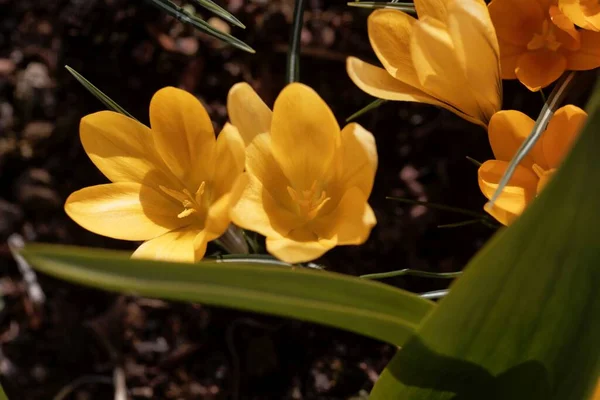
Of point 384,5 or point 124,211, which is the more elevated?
point 384,5

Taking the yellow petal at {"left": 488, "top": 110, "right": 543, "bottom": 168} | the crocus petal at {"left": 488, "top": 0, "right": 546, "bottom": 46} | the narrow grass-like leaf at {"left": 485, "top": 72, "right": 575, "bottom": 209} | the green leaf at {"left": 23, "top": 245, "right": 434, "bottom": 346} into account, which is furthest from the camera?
the crocus petal at {"left": 488, "top": 0, "right": 546, "bottom": 46}

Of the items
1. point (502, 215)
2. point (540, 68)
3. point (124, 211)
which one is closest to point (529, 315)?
point (502, 215)

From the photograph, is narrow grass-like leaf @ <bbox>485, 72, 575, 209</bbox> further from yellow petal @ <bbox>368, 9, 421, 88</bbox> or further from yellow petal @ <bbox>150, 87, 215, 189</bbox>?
yellow petal @ <bbox>150, 87, 215, 189</bbox>

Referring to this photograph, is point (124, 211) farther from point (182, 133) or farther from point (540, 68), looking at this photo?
point (540, 68)

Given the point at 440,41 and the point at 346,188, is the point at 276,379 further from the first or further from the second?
the point at 440,41

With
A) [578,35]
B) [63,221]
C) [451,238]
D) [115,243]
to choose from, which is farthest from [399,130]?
[63,221]

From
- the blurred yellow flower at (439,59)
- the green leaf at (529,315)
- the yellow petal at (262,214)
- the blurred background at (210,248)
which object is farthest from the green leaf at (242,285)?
the blurred background at (210,248)

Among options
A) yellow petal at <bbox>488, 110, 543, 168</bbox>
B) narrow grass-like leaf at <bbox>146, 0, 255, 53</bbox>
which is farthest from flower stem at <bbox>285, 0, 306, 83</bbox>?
yellow petal at <bbox>488, 110, 543, 168</bbox>
